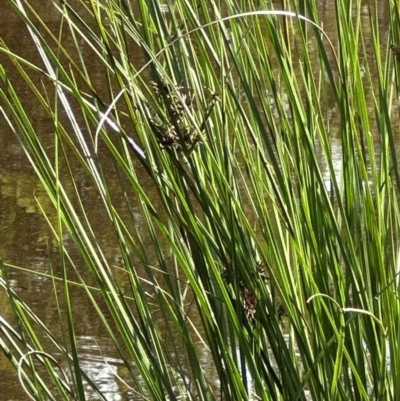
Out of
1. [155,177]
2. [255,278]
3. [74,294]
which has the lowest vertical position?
[74,294]

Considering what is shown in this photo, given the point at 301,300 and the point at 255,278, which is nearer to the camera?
the point at 255,278

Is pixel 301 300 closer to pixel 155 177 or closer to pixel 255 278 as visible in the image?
pixel 255 278

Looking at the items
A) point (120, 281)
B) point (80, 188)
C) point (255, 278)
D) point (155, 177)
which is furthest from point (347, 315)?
point (80, 188)

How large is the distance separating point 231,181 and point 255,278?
95 mm

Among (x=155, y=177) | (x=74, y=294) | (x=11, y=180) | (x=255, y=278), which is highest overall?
(x=155, y=177)

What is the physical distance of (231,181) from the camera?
2.77 feet

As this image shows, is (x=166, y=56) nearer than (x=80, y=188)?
Yes

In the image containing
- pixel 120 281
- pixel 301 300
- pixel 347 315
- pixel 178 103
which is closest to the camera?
pixel 178 103

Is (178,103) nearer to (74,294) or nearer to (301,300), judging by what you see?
(301,300)

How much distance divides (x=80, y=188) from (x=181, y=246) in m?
1.14

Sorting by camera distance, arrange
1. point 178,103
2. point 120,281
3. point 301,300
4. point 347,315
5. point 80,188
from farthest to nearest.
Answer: point 80,188
point 120,281
point 301,300
point 347,315
point 178,103

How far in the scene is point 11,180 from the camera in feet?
6.56

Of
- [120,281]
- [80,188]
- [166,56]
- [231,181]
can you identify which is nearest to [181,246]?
[231,181]

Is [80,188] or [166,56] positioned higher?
[166,56]
